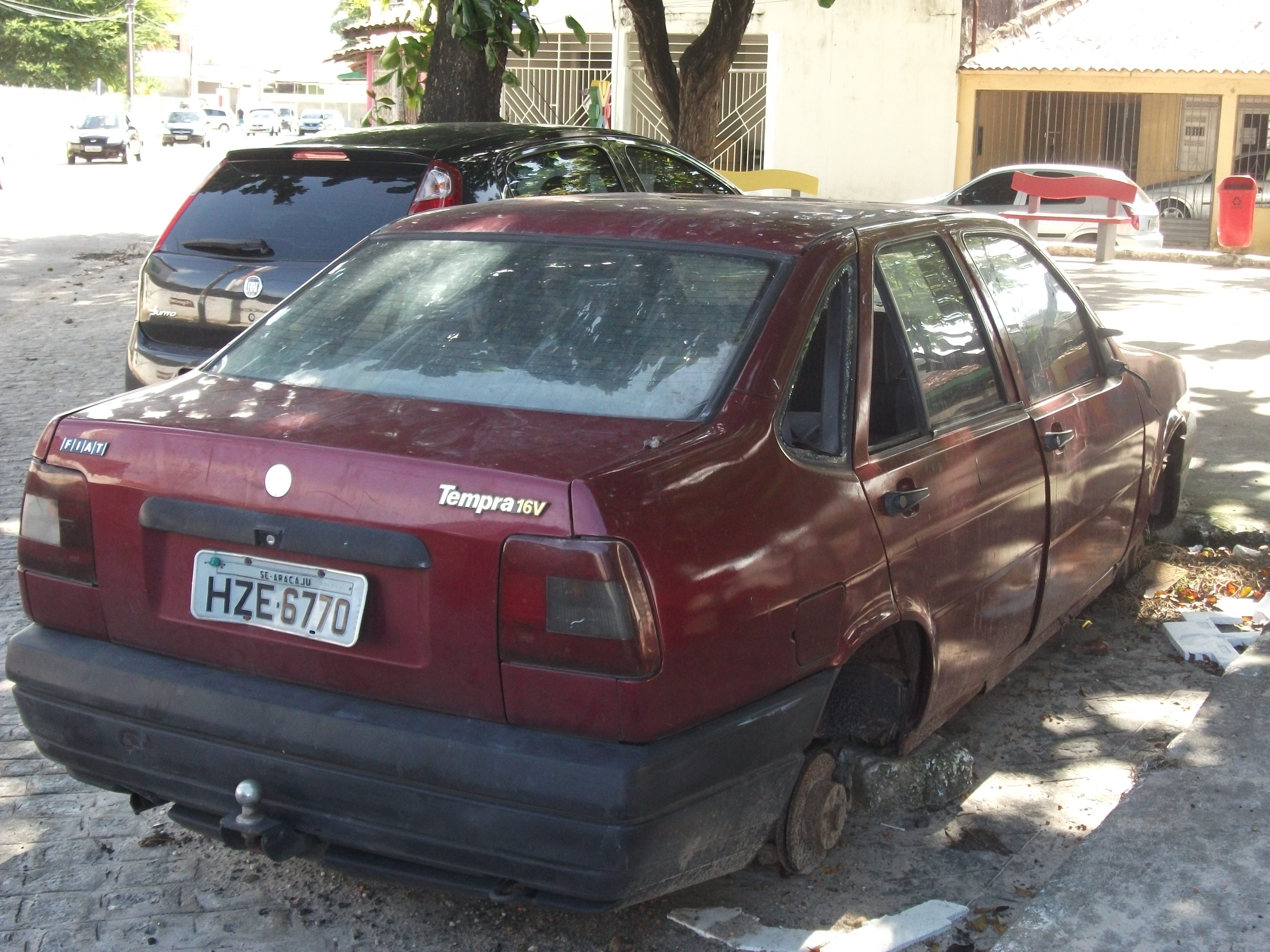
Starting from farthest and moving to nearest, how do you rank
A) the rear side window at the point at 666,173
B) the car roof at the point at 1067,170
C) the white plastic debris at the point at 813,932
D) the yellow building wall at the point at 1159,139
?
the yellow building wall at the point at 1159,139
the car roof at the point at 1067,170
the rear side window at the point at 666,173
the white plastic debris at the point at 813,932

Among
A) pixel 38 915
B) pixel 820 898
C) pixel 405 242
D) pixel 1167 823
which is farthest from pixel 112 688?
pixel 1167 823

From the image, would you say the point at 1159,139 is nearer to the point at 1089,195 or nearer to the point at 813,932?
the point at 1089,195

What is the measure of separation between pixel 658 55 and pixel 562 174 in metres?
5.92

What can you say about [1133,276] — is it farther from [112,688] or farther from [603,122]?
[112,688]

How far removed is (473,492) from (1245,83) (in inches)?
883

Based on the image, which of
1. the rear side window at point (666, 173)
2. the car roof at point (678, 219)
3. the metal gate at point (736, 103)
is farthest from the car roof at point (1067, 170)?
the car roof at point (678, 219)

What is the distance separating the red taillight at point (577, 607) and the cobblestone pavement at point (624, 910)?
884 mm

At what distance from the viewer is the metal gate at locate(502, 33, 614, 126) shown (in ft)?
79.2

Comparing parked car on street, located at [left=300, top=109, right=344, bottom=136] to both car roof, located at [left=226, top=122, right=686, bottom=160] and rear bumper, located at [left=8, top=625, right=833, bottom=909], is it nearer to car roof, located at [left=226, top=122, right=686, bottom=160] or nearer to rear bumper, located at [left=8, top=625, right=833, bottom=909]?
car roof, located at [left=226, top=122, right=686, bottom=160]

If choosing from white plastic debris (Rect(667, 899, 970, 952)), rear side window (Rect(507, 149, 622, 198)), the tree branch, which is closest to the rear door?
rear side window (Rect(507, 149, 622, 198))

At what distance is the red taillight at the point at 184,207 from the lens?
6164mm

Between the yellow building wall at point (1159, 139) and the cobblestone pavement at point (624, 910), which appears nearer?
the cobblestone pavement at point (624, 910)

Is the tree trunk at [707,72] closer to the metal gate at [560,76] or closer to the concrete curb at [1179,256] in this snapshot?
the concrete curb at [1179,256]

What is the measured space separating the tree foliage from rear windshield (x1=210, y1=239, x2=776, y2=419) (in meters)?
63.4
